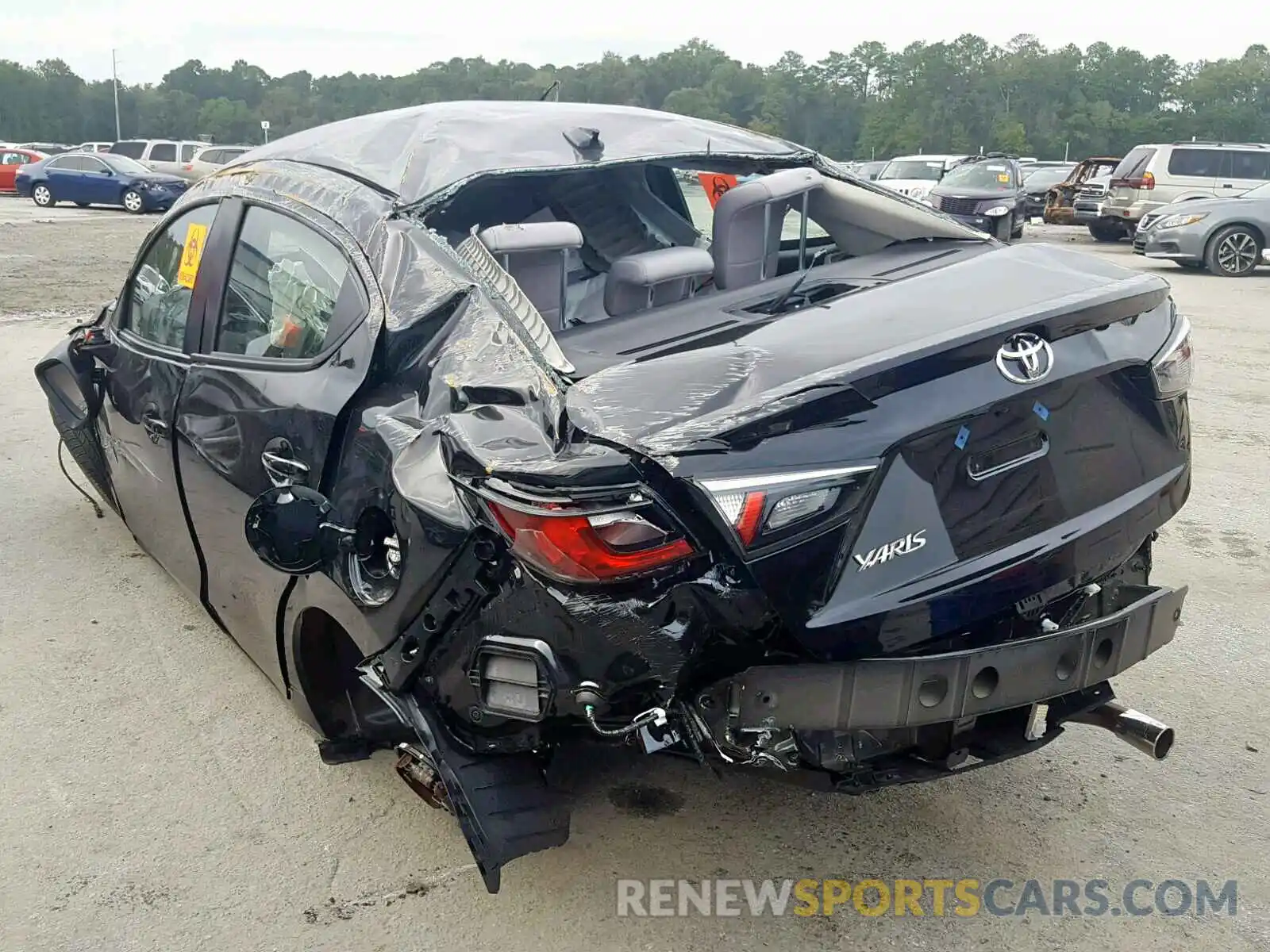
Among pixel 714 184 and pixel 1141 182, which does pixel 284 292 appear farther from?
pixel 1141 182

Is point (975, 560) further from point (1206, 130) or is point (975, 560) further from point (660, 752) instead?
point (1206, 130)

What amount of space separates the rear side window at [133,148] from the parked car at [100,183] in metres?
5.54

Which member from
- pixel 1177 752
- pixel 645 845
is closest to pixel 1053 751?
pixel 1177 752

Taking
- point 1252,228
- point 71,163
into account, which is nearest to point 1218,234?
point 1252,228

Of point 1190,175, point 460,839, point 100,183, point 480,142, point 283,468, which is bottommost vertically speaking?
point 460,839

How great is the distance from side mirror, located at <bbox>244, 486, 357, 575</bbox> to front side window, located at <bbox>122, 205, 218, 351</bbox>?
1106 mm

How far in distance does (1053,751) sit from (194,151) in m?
31.9

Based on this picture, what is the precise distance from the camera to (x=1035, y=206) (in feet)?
84.9

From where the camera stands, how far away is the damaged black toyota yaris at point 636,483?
2.17 m

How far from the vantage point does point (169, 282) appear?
149 inches

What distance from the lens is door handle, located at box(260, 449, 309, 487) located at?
2.81 metres

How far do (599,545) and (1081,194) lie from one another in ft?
68.5

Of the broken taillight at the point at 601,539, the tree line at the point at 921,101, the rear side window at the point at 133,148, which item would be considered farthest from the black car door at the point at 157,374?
the tree line at the point at 921,101

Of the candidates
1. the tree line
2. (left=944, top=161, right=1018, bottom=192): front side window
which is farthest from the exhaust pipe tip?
the tree line
